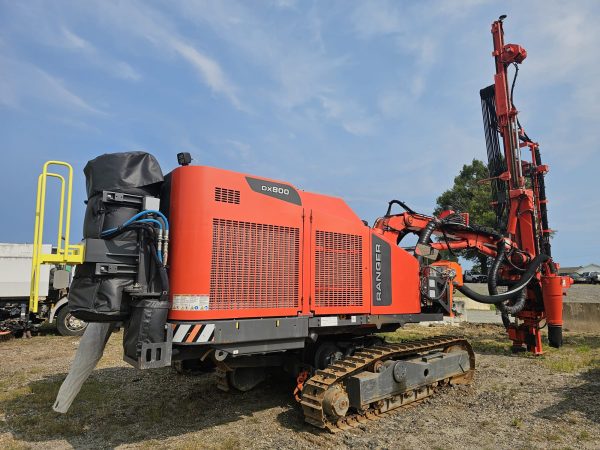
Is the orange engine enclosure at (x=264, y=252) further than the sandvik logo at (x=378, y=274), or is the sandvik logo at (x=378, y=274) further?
the sandvik logo at (x=378, y=274)

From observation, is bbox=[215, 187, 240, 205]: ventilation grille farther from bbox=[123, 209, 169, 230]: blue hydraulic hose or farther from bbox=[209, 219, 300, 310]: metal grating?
bbox=[123, 209, 169, 230]: blue hydraulic hose

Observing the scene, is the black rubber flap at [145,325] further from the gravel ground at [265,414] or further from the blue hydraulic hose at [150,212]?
the gravel ground at [265,414]

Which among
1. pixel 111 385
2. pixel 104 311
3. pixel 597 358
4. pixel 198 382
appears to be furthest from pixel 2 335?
pixel 597 358

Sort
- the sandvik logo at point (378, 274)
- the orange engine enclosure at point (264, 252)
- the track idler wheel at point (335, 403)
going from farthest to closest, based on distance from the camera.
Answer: the sandvik logo at point (378, 274), the track idler wheel at point (335, 403), the orange engine enclosure at point (264, 252)

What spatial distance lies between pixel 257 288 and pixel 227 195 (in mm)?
1178

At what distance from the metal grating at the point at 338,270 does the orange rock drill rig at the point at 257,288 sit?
0.8 inches

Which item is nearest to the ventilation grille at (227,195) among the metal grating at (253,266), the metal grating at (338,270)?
the metal grating at (253,266)

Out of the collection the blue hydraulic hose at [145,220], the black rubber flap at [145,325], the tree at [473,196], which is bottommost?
the black rubber flap at [145,325]

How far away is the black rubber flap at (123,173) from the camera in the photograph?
488 centimetres

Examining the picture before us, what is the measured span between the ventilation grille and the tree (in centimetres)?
3618

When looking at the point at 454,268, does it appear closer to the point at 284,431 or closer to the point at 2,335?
the point at 284,431

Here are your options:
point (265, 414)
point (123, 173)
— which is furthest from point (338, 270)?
point (123, 173)

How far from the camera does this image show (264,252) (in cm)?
537

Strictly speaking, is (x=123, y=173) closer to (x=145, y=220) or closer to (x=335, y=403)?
(x=145, y=220)
